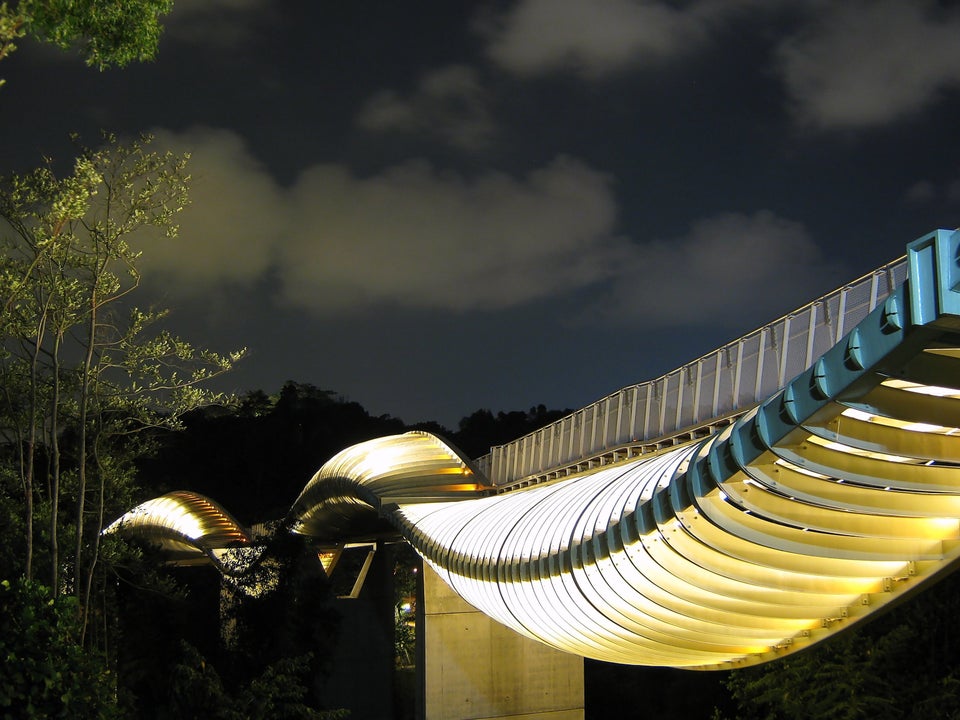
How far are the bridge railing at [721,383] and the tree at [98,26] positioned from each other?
23.6 ft

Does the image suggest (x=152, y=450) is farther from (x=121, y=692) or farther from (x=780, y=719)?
(x=780, y=719)

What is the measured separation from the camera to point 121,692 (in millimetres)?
22031

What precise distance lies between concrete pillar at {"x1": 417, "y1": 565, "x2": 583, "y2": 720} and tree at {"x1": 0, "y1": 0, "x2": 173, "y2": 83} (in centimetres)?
1487

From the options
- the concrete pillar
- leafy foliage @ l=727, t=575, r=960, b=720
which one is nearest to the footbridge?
the concrete pillar

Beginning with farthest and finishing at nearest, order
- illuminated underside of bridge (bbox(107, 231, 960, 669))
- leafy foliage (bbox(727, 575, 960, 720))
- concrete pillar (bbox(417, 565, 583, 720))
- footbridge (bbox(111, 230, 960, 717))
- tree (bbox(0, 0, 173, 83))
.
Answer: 1. concrete pillar (bbox(417, 565, 583, 720))
2. leafy foliage (bbox(727, 575, 960, 720))
3. tree (bbox(0, 0, 173, 83))
4. footbridge (bbox(111, 230, 960, 717))
5. illuminated underside of bridge (bbox(107, 231, 960, 669))

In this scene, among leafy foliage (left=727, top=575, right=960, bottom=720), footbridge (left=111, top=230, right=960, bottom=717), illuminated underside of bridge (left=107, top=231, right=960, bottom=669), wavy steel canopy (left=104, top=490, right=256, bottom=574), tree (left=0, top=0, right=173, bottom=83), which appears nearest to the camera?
illuminated underside of bridge (left=107, top=231, right=960, bottom=669)

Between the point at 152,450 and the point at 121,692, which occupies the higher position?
the point at 152,450

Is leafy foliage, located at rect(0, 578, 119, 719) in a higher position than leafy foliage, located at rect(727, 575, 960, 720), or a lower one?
higher

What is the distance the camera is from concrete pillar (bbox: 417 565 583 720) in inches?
846

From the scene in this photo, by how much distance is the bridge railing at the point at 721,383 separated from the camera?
9914mm

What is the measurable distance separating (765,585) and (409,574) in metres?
40.3

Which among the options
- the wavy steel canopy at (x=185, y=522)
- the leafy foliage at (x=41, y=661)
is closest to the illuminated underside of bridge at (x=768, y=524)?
the leafy foliage at (x=41, y=661)

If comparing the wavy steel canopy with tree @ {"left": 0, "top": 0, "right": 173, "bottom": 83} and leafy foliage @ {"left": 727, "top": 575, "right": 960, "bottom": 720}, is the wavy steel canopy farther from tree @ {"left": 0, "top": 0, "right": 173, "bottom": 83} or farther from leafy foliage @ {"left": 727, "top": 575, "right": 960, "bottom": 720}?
tree @ {"left": 0, "top": 0, "right": 173, "bottom": 83}

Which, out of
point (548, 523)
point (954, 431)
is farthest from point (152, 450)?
point (954, 431)
